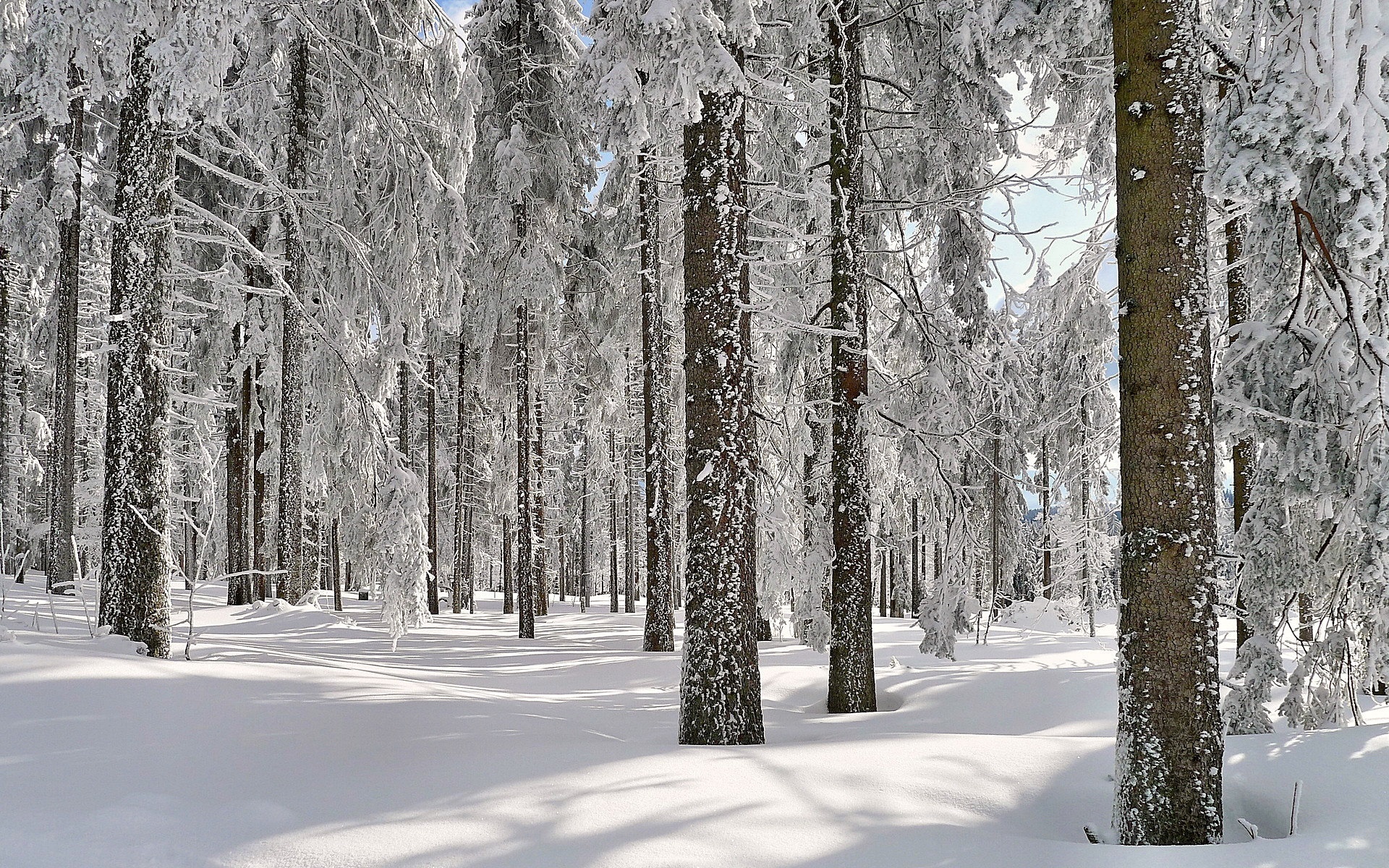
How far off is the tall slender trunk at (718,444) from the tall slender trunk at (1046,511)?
7.57 metres

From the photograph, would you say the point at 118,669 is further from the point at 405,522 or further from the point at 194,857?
the point at 405,522

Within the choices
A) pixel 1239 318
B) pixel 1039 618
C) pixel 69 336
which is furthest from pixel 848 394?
pixel 69 336

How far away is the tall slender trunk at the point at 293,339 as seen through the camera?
528 inches

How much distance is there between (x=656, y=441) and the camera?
44.3 ft

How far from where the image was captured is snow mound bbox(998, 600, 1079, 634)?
1889cm

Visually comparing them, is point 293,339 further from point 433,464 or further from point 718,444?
point 718,444

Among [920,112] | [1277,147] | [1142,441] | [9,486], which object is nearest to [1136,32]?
[1277,147]

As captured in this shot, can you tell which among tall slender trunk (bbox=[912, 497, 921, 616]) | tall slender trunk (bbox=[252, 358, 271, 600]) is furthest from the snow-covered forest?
tall slender trunk (bbox=[912, 497, 921, 616])

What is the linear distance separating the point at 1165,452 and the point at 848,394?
4.25 m

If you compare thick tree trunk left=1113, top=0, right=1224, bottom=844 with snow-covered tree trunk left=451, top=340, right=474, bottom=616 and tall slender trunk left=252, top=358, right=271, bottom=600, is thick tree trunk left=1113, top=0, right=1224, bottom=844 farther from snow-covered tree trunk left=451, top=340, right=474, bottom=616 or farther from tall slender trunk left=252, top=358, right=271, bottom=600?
snow-covered tree trunk left=451, top=340, right=474, bottom=616

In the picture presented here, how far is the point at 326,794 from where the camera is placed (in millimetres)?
4125

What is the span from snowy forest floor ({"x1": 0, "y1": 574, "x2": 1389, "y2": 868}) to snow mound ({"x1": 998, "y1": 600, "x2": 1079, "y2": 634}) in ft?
40.0

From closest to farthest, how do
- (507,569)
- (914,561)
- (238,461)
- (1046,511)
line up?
1. (1046,511)
2. (238,461)
3. (914,561)
4. (507,569)

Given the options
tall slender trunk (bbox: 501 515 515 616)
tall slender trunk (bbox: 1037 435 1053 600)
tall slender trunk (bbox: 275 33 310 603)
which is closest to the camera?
tall slender trunk (bbox: 275 33 310 603)
